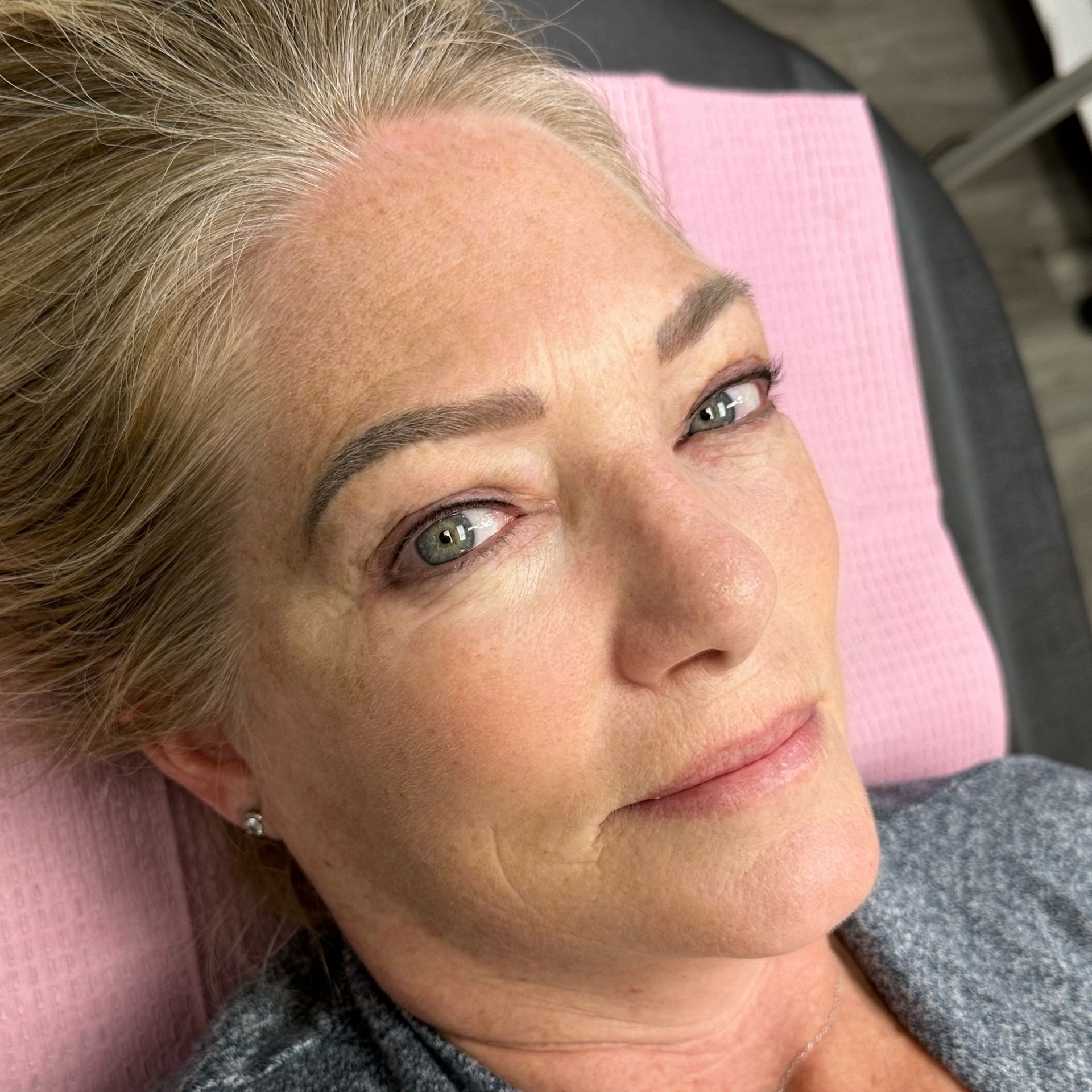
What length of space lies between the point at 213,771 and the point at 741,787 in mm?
444

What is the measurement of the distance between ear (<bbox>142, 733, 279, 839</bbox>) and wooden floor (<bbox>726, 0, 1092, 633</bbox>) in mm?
1942

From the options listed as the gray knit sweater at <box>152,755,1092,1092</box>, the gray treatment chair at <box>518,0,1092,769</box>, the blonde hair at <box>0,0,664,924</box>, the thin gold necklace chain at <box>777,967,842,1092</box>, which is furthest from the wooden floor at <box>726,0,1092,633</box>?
the blonde hair at <box>0,0,664,924</box>

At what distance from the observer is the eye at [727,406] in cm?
90

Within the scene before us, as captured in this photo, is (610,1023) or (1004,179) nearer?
(610,1023)

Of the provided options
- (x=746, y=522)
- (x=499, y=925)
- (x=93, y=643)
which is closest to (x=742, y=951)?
(x=499, y=925)

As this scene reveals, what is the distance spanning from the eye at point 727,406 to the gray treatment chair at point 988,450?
709 mm

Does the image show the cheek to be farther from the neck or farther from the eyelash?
the neck

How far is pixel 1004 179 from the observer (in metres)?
2.42

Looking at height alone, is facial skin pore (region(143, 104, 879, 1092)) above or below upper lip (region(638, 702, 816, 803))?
above

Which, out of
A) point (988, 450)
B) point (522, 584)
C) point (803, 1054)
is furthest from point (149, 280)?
point (988, 450)

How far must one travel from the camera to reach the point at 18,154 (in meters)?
0.84

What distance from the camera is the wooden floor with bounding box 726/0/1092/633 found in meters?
2.35

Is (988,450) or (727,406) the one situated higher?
(727,406)

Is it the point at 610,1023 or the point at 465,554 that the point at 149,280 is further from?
the point at 610,1023
